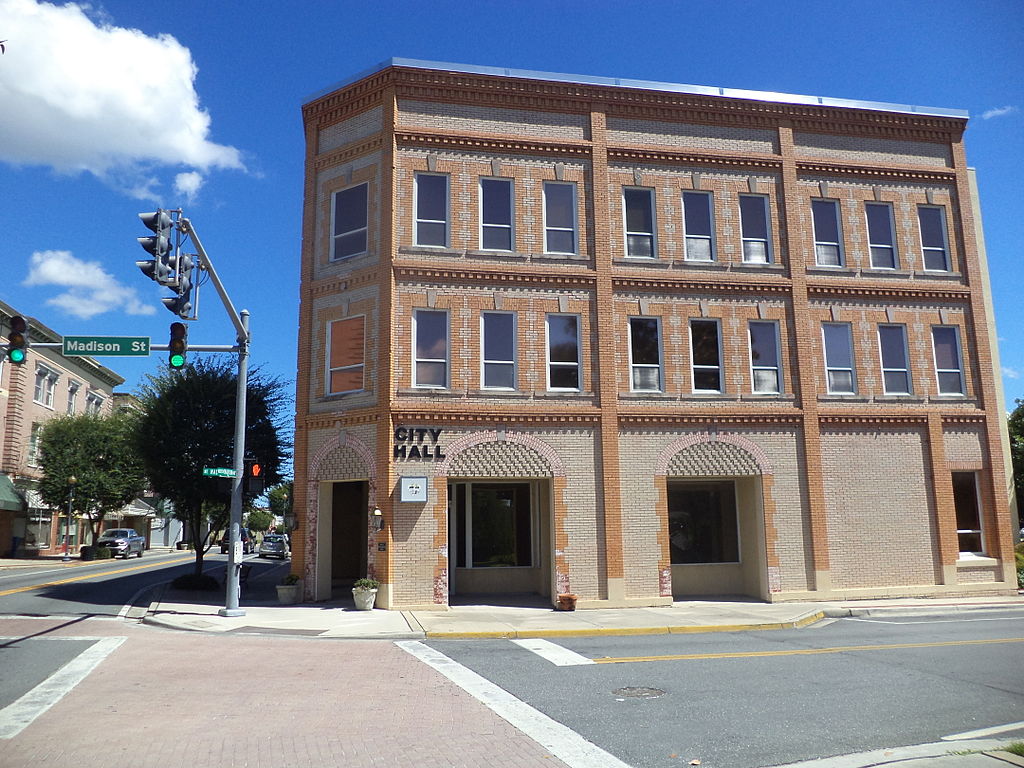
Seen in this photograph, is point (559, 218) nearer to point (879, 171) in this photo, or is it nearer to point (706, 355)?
point (706, 355)

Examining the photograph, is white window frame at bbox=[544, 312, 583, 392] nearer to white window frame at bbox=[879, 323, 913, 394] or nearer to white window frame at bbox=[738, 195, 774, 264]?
white window frame at bbox=[738, 195, 774, 264]

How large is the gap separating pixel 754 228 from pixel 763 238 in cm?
36

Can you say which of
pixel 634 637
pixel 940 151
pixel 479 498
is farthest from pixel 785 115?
pixel 634 637

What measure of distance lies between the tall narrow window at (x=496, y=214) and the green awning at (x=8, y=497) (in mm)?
34225

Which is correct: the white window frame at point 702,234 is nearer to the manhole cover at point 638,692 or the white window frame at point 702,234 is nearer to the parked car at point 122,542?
the manhole cover at point 638,692

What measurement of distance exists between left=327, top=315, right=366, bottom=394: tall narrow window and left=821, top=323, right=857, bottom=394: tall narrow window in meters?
11.8

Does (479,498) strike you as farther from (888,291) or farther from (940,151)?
(940,151)

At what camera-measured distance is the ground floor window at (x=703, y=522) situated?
2081 cm

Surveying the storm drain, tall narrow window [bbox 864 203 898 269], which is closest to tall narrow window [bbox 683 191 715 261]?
tall narrow window [bbox 864 203 898 269]

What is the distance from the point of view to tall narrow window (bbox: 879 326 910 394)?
21.7 meters

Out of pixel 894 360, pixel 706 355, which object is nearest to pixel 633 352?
pixel 706 355

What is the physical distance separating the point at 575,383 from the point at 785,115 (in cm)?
949

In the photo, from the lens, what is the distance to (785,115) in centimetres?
2212

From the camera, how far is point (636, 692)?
378 inches
